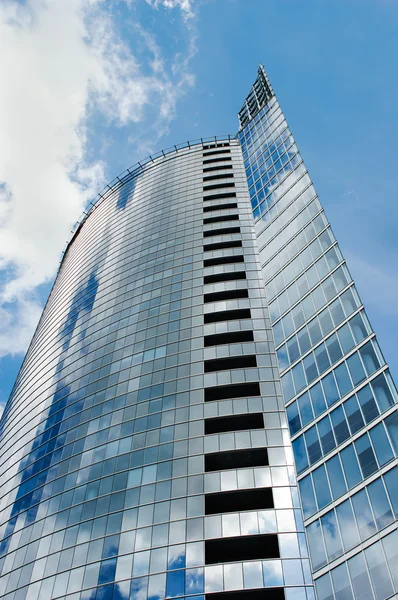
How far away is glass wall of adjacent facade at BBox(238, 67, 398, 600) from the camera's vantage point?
88.5 feet

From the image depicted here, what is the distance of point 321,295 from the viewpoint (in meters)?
43.5

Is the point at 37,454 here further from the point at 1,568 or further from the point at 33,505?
the point at 1,568

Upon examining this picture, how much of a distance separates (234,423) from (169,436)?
19.5 feet

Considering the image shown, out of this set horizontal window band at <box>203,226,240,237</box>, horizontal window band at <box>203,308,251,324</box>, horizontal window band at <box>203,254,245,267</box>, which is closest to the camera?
horizontal window band at <box>203,308,251,324</box>

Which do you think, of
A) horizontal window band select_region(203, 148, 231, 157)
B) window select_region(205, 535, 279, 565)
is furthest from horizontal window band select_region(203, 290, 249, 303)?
horizontal window band select_region(203, 148, 231, 157)

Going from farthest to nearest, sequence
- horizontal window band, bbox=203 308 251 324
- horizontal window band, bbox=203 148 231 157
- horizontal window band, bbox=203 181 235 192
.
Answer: horizontal window band, bbox=203 148 231 157 → horizontal window band, bbox=203 181 235 192 → horizontal window band, bbox=203 308 251 324

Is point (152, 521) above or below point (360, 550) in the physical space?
above

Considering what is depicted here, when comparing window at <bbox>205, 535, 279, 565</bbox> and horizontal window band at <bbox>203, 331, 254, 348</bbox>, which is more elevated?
horizontal window band at <bbox>203, 331, 254, 348</bbox>

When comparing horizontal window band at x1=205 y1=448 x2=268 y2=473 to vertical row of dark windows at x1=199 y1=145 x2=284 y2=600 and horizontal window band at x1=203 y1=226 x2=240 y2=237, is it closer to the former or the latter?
vertical row of dark windows at x1=199 y1=145 x2=284 y2=600

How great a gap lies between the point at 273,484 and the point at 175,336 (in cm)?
2032

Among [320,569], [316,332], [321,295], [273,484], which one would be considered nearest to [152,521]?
[273,484]

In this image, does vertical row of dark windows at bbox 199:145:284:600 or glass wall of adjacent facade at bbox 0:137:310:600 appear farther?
vertical row of dark windows at bbox 199:145:284:600

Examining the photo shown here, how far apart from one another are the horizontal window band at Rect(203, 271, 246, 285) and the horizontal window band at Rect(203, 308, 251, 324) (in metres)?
5.69

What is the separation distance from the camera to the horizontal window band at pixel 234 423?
43.5m
